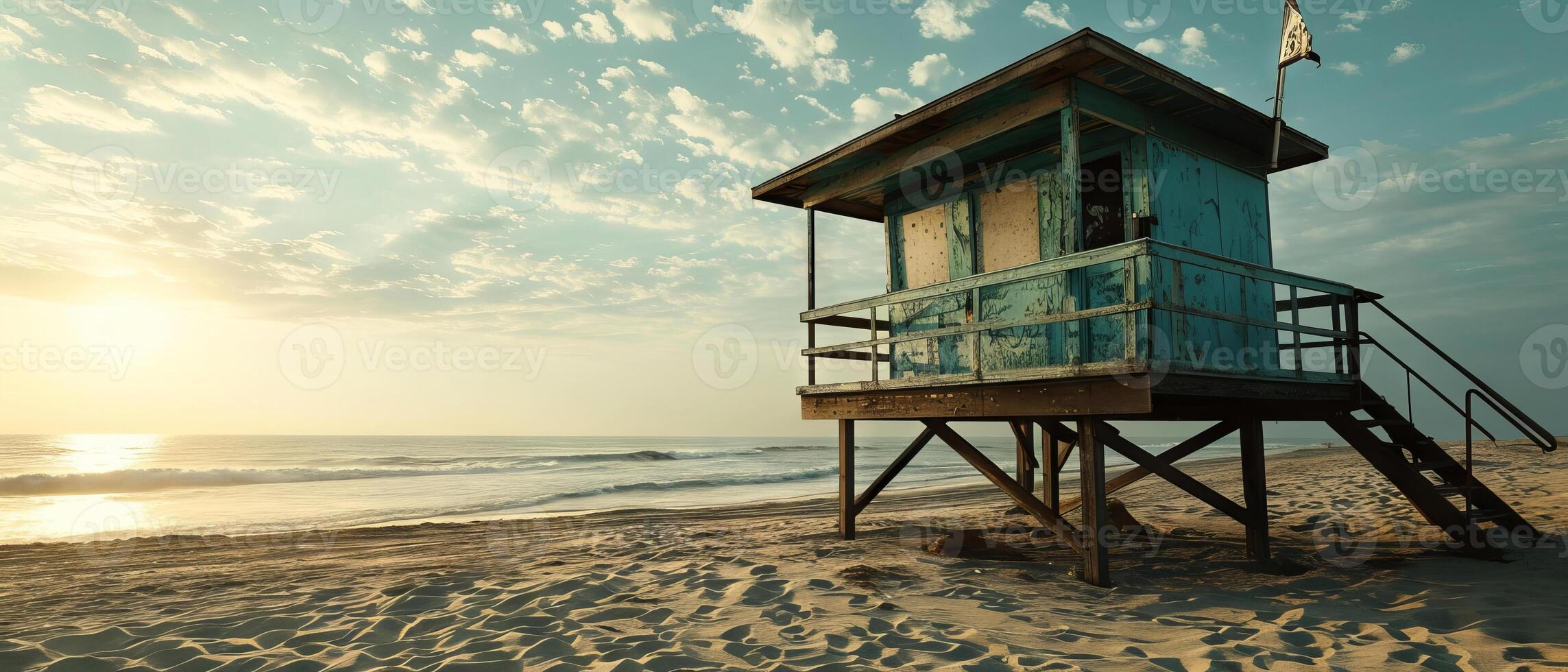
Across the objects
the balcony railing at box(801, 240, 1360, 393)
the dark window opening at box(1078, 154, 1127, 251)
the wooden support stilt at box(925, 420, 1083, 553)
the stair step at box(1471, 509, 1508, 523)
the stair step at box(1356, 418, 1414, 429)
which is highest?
the dark window opening at box(1078, 154, 1127, 251)

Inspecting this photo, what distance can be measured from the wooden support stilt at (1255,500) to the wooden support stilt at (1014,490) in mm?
1678

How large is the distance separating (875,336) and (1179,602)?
3895 millimetres


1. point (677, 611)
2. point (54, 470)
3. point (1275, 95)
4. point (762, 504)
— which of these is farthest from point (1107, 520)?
point (54, 470)

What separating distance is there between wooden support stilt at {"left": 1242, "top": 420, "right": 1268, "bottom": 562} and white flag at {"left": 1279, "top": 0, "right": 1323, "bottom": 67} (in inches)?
152

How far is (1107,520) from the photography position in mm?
9852

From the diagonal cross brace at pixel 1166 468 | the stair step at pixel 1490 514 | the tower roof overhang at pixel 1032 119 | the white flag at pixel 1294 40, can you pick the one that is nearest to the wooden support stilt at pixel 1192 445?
the diagonal cross brace at pixel 1166 468

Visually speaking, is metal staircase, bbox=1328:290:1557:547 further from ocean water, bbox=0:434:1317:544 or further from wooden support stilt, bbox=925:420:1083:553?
ocean water, bbox=0:434:1317:544

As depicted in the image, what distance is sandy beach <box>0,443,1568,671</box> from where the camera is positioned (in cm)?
462

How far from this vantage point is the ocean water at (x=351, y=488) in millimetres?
15375

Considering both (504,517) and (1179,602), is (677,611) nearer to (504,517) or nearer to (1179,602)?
(1179,602)

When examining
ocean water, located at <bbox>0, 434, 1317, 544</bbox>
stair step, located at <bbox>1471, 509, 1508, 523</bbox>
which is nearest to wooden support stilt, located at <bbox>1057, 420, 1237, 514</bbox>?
stair step, located at <bbox>1471, 509, 1508, 523</bbox>

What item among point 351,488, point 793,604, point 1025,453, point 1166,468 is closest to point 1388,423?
point 1166,468

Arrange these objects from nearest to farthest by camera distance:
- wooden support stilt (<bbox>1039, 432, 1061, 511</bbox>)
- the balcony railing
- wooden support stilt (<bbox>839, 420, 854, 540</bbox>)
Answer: the balcony railing, wooden support stilt (<bbox>839, 420, 854, 540</bbox>), wooden support stilt (<bbox>1039, 432, 1061, 511</bbox>)

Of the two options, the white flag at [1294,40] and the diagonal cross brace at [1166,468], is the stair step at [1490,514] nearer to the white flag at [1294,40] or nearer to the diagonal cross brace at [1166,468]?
the diagonal cross brace at [1166,468]
